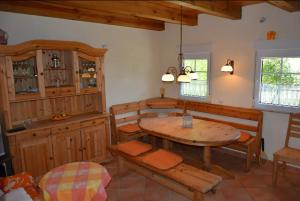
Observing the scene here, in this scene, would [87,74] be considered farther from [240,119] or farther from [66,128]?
[240,119]

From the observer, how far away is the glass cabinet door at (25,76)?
318cm

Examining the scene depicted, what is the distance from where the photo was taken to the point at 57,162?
346cm

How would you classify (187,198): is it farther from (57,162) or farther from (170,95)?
(170,95)

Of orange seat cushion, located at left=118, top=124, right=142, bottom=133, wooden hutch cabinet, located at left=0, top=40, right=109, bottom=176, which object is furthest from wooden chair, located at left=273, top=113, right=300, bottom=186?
wooden hutch cabinet, located at left=0, top=40, right=109, bottom=176

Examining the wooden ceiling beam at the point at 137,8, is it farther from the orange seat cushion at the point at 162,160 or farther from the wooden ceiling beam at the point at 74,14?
the orange seat cushion at the point at 162,160

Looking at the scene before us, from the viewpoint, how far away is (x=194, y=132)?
10.4 feet

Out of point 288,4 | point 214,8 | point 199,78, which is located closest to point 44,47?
point 214,8

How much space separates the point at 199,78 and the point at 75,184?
3.23 metres

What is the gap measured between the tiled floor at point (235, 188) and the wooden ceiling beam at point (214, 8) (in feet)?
7.88

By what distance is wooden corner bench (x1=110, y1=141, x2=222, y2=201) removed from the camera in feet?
8.16

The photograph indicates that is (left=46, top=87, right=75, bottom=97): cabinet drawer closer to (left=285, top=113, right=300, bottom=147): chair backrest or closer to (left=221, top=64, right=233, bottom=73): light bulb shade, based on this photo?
(left=221, top=64, right=233, bottom=73): light bulb shade

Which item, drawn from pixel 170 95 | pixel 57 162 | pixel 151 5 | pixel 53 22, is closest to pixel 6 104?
pixel 57 162

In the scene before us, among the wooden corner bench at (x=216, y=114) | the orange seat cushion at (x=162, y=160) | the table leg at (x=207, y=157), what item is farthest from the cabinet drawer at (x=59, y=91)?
the table leg at (x=207, y=157)

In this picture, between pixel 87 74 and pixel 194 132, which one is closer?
pixel 194 132
